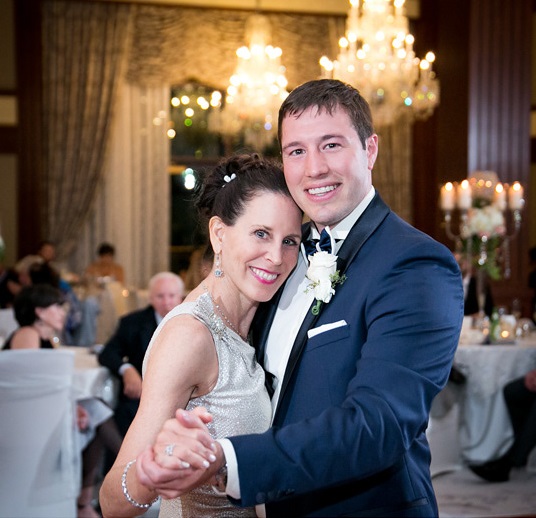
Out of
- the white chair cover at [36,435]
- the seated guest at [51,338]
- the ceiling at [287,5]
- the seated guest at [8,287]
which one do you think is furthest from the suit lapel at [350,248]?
the ceiling at [287,5]

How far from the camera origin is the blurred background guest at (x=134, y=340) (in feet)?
15.8

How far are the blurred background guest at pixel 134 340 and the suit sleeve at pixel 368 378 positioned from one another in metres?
3.28

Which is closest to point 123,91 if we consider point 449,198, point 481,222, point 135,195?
point 135,195

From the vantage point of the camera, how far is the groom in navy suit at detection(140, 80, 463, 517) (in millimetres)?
1362

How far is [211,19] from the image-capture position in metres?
10.7

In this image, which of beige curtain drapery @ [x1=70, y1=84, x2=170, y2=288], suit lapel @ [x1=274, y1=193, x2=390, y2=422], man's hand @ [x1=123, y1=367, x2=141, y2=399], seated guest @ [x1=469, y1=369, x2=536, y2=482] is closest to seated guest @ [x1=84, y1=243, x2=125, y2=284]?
beige curtain drapery @ [x1=70, y1=84, x2=170, y2=288]

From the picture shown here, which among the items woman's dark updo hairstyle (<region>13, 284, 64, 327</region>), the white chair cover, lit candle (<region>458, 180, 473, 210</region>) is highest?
lit candle (<region>458, 180, 473, 210</region>)

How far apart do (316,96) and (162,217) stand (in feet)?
30.5

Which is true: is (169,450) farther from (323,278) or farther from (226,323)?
(226,323)

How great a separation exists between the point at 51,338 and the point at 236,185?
288 centimetres

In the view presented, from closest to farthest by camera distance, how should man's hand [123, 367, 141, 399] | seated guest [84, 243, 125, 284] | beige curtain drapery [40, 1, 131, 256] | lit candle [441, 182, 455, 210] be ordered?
1. man's hand [123, 367, 141, 399]
2. lit candle [441, 182, 455, 210]
3. seated guest [84, 243, 125, 284]
4. beige curtain drapery [40, 1, 131, 256]

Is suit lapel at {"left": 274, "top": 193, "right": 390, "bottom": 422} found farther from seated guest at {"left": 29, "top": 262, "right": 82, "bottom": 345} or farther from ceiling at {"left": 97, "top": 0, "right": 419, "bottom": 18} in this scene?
ceiling at {"left": 97, "top": 0, "right": 419, "bottom": 18}

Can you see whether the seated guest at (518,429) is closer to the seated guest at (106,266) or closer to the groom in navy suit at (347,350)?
the groom in navy suit at (347,350)

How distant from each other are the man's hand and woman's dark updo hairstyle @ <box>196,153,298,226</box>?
2.78 meters
